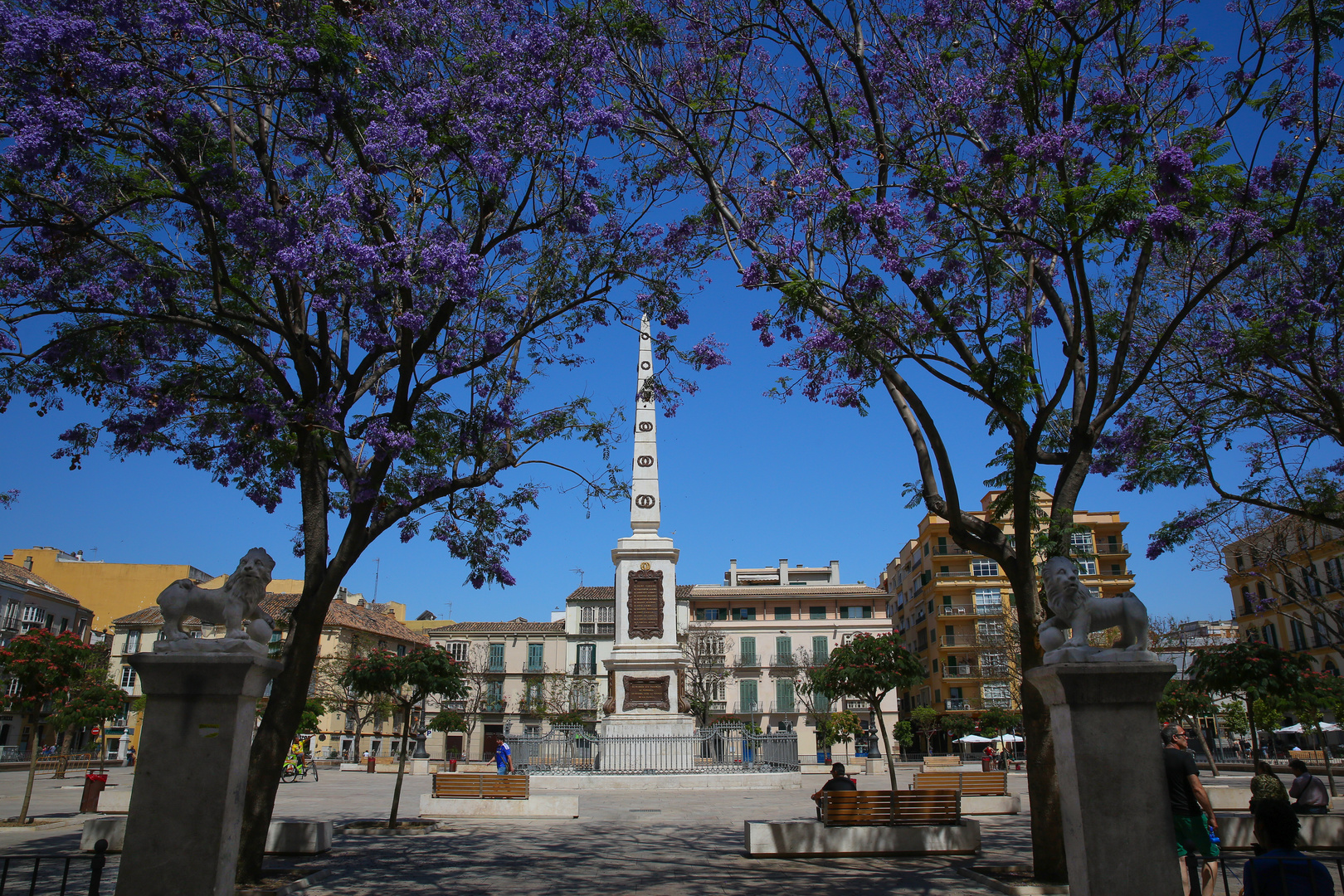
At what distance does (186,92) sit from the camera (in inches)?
372

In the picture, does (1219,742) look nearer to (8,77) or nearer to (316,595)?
(316,595)

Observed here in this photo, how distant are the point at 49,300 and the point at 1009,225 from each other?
1048 centimetres

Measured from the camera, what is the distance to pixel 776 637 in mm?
60750

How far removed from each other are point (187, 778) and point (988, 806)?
1529cm

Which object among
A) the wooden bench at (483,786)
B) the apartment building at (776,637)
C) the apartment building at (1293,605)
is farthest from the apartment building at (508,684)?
the wooden bench at (483,786)

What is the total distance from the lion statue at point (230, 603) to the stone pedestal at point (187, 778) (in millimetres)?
319

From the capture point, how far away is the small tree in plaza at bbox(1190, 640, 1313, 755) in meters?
13.1

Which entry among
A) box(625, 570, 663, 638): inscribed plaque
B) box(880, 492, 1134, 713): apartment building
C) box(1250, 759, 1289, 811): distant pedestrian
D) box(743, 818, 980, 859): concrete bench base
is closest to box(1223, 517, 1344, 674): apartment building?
box(880, 492, 1134, 713): apartment building

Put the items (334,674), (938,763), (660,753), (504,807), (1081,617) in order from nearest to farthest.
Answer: (1081,617) → (504,807) → (660,753) → (938,763) → (334,674)

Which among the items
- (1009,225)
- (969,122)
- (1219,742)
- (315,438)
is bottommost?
(1219,742)

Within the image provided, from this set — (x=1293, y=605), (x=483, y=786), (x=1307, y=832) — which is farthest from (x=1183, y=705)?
(x=483, y=786)

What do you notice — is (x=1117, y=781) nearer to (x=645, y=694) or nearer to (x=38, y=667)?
(x=38, y=667)

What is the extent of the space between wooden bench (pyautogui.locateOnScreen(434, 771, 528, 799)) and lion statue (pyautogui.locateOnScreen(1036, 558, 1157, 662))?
12612 mm

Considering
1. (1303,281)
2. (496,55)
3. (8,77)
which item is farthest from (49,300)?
(1303,281)
